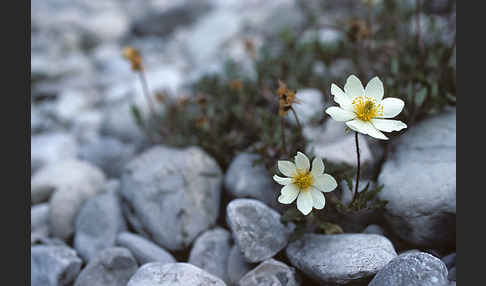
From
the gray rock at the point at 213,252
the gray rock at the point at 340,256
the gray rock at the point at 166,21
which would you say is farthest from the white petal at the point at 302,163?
the gray rock at the point at 166,21

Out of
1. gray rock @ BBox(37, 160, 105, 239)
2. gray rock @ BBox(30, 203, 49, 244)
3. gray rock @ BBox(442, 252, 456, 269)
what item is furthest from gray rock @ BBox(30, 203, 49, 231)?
gray rock @ BBox(442, 252, 456, 269)

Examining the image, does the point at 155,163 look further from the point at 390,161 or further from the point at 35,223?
the point at 390,161

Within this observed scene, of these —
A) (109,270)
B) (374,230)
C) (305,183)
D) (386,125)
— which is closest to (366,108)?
(386,125)

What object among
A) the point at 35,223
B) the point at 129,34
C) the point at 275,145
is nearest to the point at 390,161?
the point at 275,145

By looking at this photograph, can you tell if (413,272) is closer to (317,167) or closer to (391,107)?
(317,167)

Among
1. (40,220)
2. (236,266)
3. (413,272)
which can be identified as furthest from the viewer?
(40,220)
